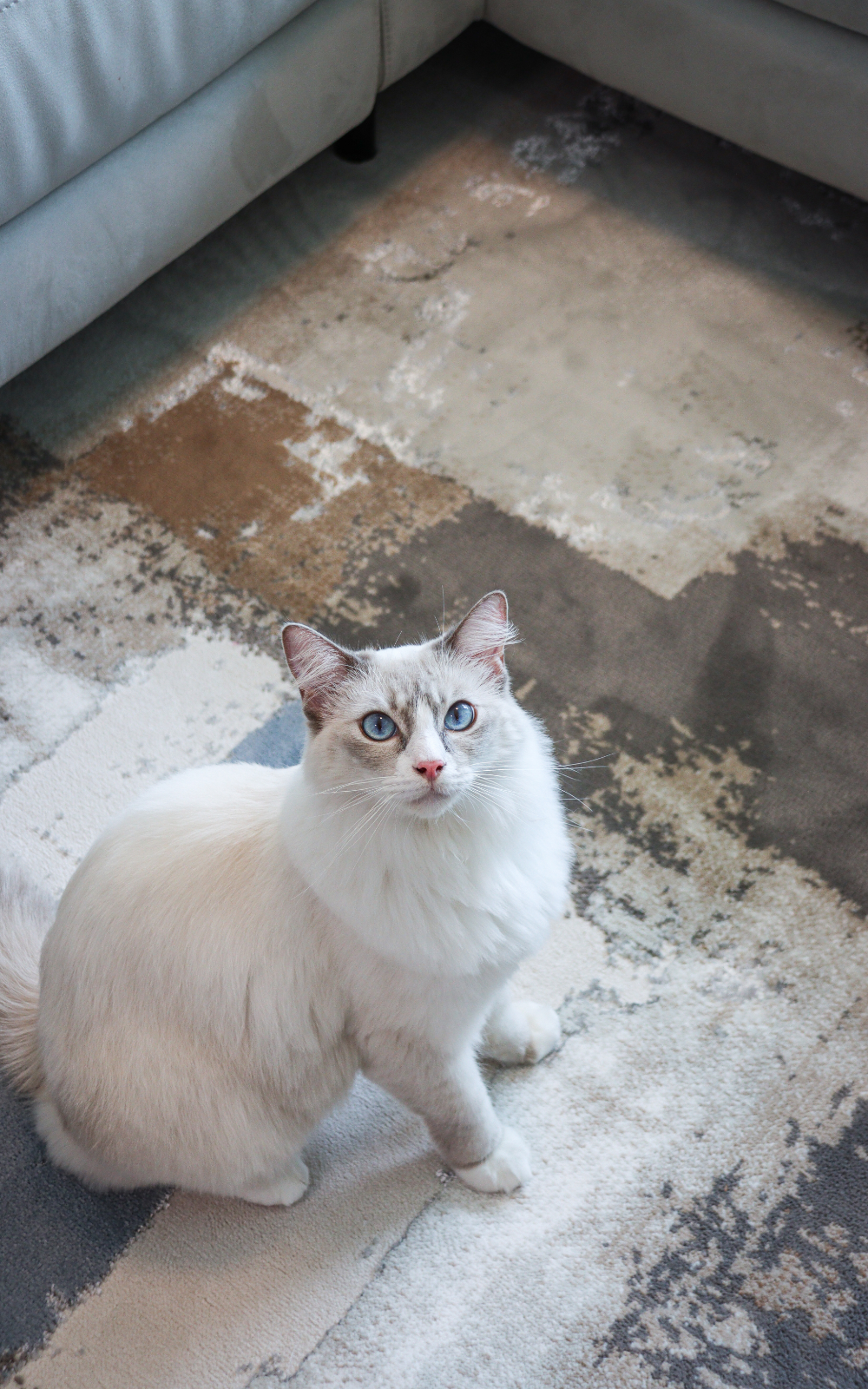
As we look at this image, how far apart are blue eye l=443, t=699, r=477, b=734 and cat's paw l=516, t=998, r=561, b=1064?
0.42 metres

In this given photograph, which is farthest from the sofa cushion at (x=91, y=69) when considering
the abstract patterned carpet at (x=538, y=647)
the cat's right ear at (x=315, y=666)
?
the cat's right ear at (x=315, y=666)

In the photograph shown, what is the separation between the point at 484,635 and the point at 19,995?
0.61 m

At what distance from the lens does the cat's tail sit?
1121 mm

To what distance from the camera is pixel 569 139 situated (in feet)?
6.78

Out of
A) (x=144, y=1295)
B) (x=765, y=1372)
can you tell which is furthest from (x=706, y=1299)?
(x=144, y=1295)

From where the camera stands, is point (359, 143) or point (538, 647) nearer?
point (538, 647)

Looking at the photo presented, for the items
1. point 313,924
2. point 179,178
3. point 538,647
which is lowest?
point 538,647

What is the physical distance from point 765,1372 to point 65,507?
142 centimetres

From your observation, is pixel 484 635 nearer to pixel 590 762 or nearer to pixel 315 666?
pixel 315 666

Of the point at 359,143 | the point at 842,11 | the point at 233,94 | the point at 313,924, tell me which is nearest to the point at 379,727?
the point at 313,924

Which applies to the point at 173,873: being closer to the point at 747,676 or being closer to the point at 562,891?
the point at 562,891

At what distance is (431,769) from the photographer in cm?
86

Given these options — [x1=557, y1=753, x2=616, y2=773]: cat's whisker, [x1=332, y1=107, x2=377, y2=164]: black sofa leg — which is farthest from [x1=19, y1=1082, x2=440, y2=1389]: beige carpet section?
[x1=332, y1=107, x2=377, y2=164]: black sofa leg

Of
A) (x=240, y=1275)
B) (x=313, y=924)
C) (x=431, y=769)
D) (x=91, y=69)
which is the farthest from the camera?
(x=91, y=69)
